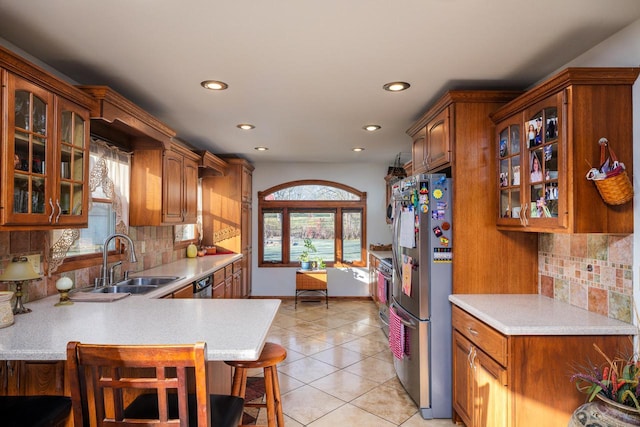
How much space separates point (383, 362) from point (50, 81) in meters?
3.39

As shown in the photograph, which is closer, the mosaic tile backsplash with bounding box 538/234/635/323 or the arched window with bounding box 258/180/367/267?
the mosaic tile backsplash with bounding box 538/234/635/323

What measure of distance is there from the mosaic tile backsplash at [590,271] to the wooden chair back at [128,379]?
82.6 inches

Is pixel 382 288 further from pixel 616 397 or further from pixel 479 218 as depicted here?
pixel 616 397

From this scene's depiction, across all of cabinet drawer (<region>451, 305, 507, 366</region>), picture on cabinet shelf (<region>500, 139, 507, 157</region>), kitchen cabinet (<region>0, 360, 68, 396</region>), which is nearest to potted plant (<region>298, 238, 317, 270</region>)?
cabinet drawer (<region>451, 305, 507, 366</region>)

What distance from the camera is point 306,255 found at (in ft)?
21.2

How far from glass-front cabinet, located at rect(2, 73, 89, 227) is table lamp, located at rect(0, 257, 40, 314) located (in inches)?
9.8

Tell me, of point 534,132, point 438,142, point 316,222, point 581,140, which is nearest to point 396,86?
point 438,142

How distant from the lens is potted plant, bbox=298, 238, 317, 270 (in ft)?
20.6

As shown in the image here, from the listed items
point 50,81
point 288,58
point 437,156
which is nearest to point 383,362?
point 437,156

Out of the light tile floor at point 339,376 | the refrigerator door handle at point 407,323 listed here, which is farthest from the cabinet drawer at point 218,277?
the refrigerator door handle at point 407,323

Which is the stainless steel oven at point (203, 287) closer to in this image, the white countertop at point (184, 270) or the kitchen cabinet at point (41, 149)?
the white countertop at point (184, 270)

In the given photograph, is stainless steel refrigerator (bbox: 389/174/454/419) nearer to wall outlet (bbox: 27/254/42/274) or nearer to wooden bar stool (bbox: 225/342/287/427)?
wooden bar stool (bbox: 225/342/287/427)

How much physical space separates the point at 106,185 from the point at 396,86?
2366 millimetres

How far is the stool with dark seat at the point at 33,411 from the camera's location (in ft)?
4.64
